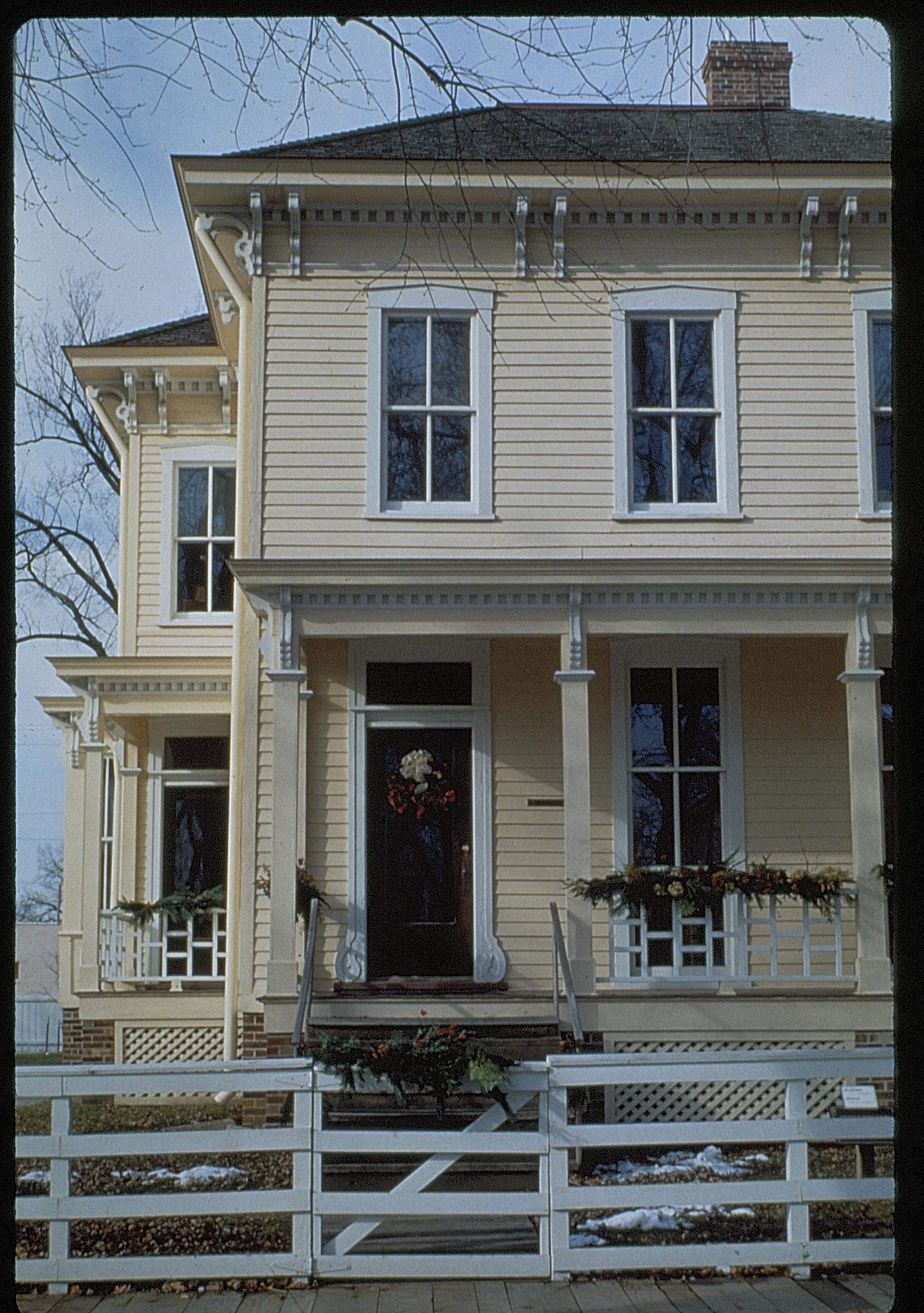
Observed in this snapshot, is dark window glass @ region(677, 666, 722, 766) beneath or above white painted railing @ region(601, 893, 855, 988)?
above

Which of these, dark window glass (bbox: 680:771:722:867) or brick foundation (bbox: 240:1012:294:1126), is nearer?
brick foundation (bbox: 240:1012:294:1126)

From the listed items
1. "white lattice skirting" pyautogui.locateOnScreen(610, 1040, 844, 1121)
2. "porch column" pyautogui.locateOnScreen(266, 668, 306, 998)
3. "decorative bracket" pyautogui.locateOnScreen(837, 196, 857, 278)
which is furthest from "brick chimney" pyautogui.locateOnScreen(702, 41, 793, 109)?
"white lattice skirting" pyautogui.locateOnScreen(610, 1040, 844, 1121)

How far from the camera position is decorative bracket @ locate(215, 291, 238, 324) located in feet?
43.7

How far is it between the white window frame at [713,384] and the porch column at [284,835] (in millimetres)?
3266

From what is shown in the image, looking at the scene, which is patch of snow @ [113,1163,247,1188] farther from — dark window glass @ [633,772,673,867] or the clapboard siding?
the clapboard siding

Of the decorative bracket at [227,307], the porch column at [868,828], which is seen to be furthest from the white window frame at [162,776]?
the porch column at [868,828]

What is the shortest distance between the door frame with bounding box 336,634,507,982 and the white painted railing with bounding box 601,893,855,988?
1108 mm

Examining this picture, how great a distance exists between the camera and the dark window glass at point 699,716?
12250 mm

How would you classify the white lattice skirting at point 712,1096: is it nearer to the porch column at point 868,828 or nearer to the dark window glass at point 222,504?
the porch column at point 868,828

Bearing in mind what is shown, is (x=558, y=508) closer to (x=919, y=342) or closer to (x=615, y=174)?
(x=615, y=174)

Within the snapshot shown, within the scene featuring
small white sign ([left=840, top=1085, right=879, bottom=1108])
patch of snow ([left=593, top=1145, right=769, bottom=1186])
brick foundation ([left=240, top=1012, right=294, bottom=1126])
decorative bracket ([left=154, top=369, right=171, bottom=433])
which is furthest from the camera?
decorative bracket ([left=154, top=369, right=171, bottom=433])

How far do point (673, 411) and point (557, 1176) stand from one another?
7402 mm

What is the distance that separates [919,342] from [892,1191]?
5121mm

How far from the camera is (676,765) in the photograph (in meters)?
12.2
